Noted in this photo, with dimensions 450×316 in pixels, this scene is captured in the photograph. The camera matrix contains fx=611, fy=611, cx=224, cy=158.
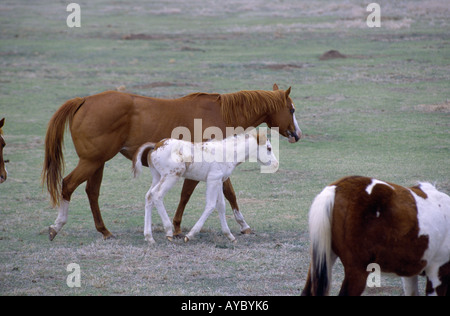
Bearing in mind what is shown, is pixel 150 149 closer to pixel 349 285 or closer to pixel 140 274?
pixel 140 274

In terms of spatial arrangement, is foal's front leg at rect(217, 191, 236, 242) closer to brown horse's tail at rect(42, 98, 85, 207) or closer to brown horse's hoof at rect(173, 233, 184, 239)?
brown horse's hoof at rect(173, 233, 184, 239)

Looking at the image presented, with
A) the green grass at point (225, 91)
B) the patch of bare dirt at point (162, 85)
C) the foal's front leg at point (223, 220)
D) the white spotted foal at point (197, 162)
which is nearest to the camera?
the green grass at point (225, 91)

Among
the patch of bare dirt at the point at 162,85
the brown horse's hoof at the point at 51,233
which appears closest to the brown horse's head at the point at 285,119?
the brown horse's hoof at the point at 51,233

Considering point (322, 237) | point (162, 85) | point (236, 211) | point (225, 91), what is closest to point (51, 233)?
point (236, 211)

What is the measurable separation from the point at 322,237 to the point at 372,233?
14.7 inches

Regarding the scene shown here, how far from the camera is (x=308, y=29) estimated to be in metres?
32.8

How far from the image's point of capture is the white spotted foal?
301 inches

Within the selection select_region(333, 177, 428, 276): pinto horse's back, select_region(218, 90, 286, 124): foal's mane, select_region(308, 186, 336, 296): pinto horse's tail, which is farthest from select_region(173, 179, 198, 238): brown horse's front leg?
select_region(333, 177, 428, 276): pinto horse's back

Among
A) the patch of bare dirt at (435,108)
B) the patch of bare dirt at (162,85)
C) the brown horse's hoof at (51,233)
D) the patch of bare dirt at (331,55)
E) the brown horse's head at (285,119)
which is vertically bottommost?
the brown horse's hoof at (51,233)

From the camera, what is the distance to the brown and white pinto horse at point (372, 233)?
4.59 m

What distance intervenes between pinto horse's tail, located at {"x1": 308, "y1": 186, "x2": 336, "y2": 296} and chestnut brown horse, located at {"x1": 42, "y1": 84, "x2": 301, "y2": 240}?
3.54m

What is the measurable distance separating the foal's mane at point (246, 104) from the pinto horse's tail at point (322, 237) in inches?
150

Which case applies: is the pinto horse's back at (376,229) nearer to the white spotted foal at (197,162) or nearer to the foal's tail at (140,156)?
the white spotted foal at (197,162)

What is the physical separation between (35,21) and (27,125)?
86.4ft
